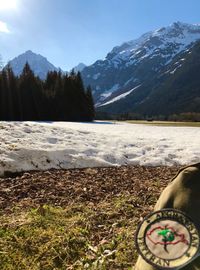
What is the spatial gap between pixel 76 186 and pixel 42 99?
6404 cm

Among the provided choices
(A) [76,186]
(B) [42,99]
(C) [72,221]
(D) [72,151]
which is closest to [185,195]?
(C) [72,221]

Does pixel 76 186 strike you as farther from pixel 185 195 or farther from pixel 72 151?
pixel 185 195

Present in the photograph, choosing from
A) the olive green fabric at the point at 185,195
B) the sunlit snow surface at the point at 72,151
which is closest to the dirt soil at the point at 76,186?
the sunlit snow surface at the point at 72,151

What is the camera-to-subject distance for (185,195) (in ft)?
8.79

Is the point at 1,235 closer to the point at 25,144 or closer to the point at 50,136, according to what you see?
the point at 25,144

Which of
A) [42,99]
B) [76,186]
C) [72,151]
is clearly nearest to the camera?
[76,186]

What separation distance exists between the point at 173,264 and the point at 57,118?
72.4 meters

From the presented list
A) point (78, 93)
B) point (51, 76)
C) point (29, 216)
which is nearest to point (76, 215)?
point (29, 216)

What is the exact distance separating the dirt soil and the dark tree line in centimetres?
5681

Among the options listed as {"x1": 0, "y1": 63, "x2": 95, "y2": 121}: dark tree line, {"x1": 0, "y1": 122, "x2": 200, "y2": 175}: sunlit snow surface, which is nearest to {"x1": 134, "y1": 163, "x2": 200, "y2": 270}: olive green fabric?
{"x1": 0, "y1": 122, "x2": 200, "y2": 175}: sunlit snow surface

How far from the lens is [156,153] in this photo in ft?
56.9

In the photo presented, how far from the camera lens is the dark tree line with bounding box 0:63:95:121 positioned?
68.0 meters

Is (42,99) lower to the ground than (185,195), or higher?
higher

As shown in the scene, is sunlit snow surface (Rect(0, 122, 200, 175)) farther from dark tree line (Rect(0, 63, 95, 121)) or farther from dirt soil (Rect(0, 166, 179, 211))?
dark tree line (Rect(0, 63, 95, 121))
